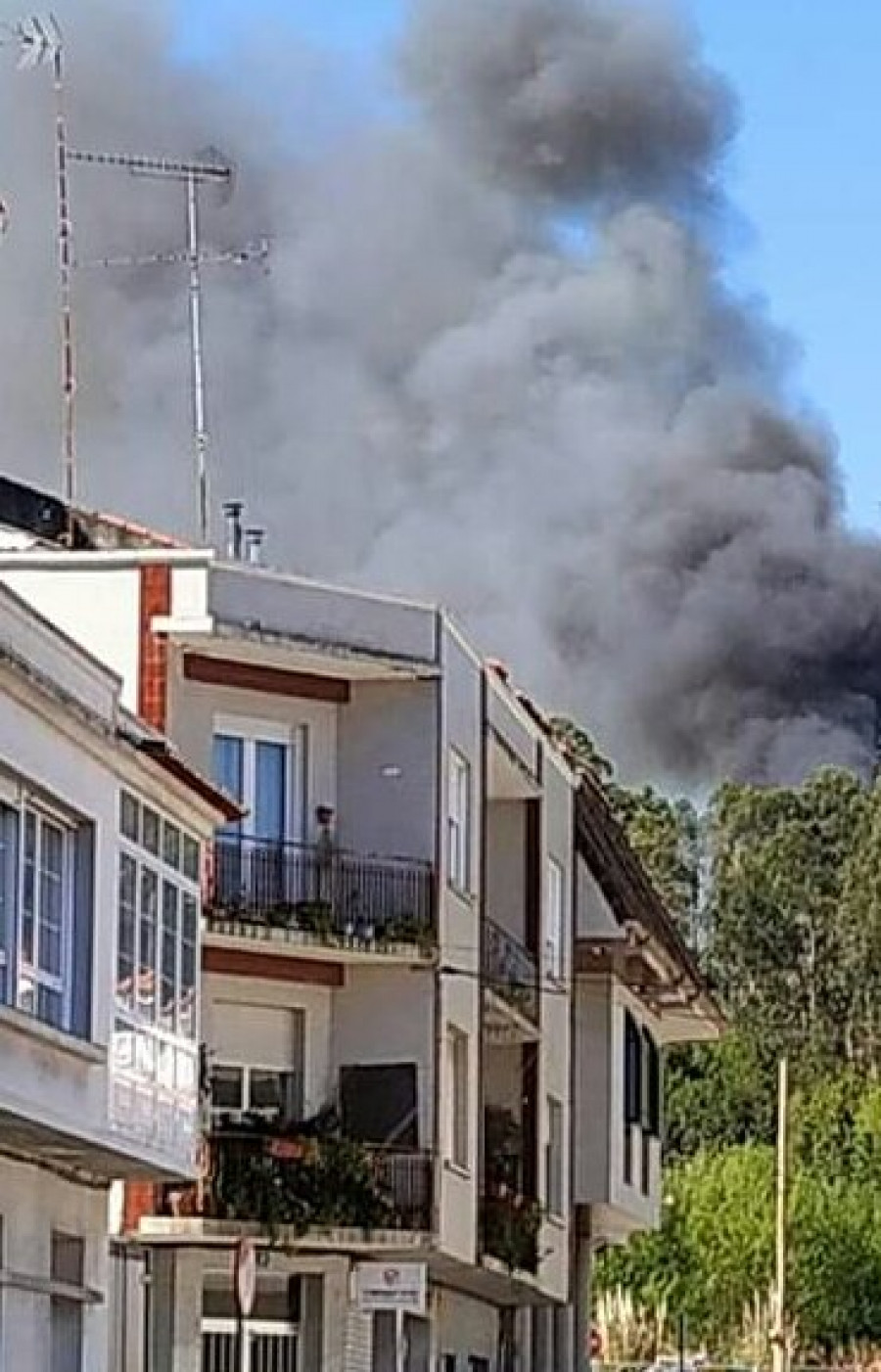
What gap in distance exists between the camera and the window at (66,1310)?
117 feet

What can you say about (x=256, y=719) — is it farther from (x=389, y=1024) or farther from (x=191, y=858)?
(x=191, y=858)

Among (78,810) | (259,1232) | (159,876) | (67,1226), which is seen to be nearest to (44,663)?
(78,810)

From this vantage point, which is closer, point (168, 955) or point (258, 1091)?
point (168, 955)

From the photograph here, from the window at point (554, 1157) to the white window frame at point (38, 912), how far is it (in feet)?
71.3

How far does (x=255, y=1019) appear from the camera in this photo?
45.4 meters

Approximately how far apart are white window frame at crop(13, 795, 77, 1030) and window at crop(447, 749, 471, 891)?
47.2 feet

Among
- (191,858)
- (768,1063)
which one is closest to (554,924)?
(191,858)

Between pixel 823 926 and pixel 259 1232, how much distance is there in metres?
87.4

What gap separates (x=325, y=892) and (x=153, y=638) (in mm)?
4414

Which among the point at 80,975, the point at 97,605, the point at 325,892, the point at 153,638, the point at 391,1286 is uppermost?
the point at 97,605

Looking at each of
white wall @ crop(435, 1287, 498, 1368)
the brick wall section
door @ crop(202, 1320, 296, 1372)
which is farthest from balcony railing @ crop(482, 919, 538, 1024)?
the brick wall section

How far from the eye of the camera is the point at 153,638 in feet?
140

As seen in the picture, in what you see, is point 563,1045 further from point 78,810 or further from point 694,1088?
point 694,1088

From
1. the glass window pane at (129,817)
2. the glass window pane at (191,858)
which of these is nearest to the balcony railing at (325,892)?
the glass window pane at (191,858)
